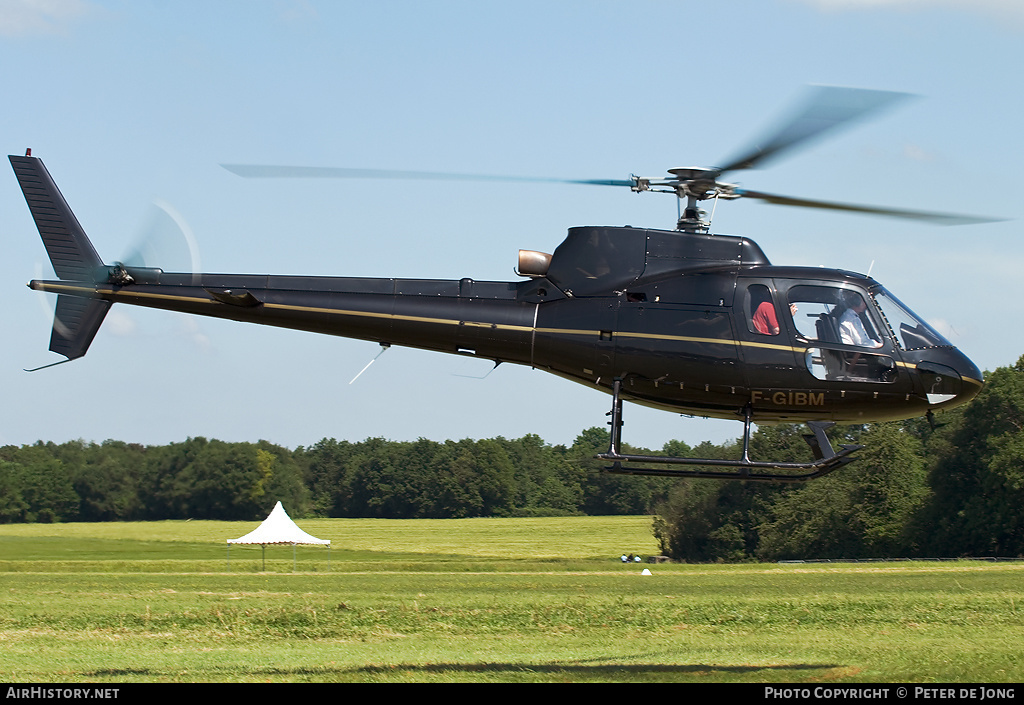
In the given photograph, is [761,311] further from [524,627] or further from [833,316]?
[524,627]

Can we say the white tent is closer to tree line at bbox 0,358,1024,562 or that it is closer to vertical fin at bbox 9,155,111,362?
tree line at bbox 0,358,1024,562

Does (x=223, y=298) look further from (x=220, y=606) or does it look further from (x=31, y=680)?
(x=220, y=606)

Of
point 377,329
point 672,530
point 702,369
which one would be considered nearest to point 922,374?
point 702,369

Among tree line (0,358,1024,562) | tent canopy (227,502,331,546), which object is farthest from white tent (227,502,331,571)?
tree line (0,358,1024,562)

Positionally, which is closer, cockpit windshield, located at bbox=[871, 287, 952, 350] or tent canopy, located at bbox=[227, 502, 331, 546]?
cockpit windshield, located at bbox=[871, 287, 952, 350]

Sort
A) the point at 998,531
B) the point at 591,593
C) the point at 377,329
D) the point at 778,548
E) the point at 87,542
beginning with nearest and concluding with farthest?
the point at 377,329
the point at 591,593
the point at 998,531
the point at 87,542
the point at 778,548

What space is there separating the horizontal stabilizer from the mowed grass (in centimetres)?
523

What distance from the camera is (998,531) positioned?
60.1 metres

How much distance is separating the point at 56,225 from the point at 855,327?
34.2 feet

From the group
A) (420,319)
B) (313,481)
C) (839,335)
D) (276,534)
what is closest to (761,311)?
(839,335)

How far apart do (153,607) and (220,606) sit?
143 cm

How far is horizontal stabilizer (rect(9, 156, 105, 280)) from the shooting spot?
1429cm

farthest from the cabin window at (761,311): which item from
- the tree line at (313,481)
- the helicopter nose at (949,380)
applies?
the tree line at (313,481)

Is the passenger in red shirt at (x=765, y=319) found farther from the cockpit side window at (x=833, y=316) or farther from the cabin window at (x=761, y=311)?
the cockpit side window at (x=833, y=316)
